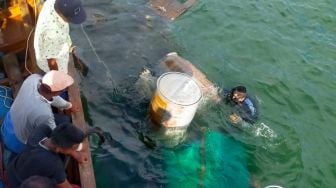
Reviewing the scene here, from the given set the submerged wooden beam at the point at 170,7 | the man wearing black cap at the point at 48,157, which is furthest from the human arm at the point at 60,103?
the submerged wooden beam at the point at 170,7

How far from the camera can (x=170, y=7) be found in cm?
1103

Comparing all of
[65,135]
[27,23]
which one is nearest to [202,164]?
[65,135]

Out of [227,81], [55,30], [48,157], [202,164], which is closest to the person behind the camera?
[48,157]

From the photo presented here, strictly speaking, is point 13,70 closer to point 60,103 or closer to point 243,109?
point 60,103

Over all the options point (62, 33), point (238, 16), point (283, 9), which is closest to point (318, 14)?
point (283, 9)

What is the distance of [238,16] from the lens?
1125 cm

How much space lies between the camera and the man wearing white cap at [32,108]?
4797 mm

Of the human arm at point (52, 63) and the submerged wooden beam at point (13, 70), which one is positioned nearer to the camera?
the human arm at point (52, 63)

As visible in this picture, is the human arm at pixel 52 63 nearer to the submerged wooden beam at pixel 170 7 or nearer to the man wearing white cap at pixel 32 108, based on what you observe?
the man wearing white cap at pixel 32 108

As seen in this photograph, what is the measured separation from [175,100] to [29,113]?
7.72 feet

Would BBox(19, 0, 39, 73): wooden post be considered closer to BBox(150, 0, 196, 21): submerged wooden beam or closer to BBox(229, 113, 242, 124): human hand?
BBox(229, 113, 242, 124): human hand

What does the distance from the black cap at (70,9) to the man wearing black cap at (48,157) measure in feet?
6.40

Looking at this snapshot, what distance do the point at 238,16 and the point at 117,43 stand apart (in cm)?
371

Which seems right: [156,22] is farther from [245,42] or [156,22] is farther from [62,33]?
[62,33]
